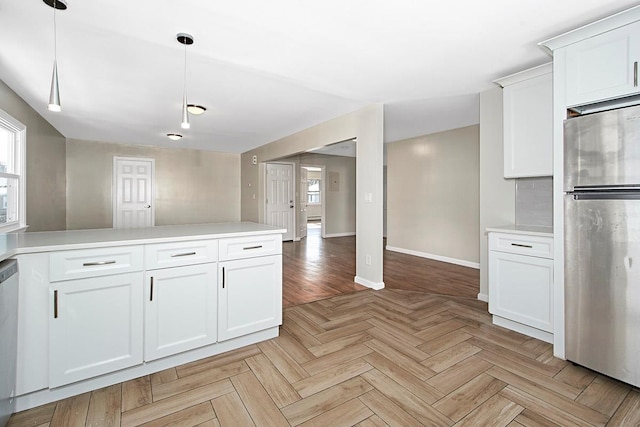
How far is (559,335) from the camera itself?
2059 mm

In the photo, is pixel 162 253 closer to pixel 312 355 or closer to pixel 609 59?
pixel 312 355

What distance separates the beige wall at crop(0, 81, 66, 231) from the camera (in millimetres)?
3322

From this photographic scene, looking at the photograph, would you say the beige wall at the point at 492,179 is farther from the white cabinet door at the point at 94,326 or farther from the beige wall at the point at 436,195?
the white cabinet door at the point at 94,326

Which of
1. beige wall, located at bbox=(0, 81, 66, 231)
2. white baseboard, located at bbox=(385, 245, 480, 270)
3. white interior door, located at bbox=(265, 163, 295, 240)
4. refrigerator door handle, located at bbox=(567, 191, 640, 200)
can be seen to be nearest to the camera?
refrigerator door handle, located at bbox=(567, 191, 640, 200)

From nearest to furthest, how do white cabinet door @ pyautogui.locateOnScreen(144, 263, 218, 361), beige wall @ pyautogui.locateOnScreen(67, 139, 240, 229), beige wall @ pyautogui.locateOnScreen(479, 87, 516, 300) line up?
white cabinet door @ pyautogui.locateOnScreen(144, 263, 218, 361) → beige wall @ pyautogui.locateOnScreen(479, 87, 516, 300) → beige wall @ pyautogui.locateOnScreen(67, 139, 240, 229)

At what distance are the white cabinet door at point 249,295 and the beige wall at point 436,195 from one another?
12.1ft

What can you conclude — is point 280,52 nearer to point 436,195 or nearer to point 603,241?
point 603,241

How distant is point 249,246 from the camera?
2.22 m

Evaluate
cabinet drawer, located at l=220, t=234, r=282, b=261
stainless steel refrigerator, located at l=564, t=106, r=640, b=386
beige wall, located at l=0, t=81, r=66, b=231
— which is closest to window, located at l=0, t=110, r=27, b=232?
beige wall, located at l=0, t=81, r=66, b=231

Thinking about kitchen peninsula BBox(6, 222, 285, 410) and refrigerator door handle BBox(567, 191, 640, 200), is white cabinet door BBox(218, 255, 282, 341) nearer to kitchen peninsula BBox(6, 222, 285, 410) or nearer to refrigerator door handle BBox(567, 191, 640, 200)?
kitchen peninsula BBox(6, 222, 285, 410)

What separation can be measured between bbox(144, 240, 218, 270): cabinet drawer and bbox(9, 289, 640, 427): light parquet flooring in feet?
2.31

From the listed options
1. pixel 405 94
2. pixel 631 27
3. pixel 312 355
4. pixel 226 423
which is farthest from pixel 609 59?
pixel 226 423

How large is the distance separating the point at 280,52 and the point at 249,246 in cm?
159

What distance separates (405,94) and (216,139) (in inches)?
157
